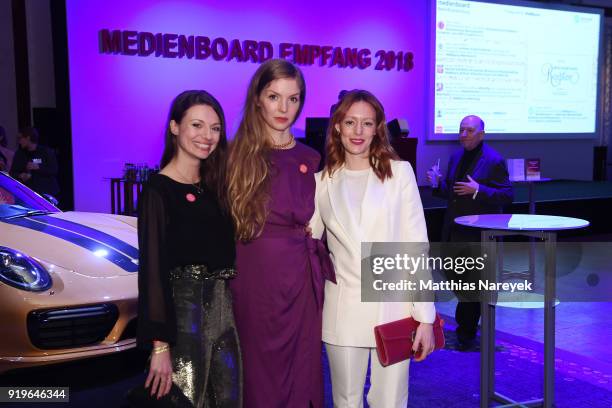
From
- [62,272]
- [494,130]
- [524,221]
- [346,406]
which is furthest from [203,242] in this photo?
[494,130]

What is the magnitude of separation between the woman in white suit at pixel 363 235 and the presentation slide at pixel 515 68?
8.60 m

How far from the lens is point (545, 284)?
3008 millimetres

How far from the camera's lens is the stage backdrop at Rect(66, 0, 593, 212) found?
7.83 m

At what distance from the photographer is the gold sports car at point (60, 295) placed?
2799 mm

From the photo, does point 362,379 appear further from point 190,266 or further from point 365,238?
point 190,266

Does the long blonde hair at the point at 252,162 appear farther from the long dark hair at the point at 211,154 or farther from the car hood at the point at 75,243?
the car hood at the point at 75,243

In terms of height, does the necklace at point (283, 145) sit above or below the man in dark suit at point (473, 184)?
above

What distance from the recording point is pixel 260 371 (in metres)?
2.01

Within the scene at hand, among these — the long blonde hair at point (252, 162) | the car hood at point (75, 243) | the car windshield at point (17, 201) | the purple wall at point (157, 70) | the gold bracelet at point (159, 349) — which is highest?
the purple wall at point (157, 70)

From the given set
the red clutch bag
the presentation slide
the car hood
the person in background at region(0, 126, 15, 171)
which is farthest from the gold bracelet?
the presentation slide

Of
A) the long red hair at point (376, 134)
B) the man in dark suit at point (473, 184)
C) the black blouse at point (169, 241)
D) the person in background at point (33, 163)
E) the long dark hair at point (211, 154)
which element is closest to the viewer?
the black blouse at point (169, 241)

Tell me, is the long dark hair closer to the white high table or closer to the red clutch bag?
the red clutch bag

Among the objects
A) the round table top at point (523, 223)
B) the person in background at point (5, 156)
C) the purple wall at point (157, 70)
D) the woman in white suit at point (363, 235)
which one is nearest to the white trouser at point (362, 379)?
the woman in white suit at point (363, 235)

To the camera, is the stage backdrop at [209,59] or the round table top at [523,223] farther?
the stage backdrop at [209,59]
